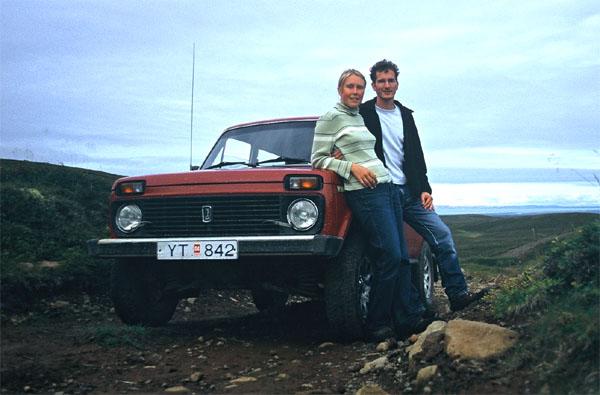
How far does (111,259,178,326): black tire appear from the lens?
225 inches

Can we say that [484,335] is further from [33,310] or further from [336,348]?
[33,310]

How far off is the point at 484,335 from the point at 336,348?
153cm

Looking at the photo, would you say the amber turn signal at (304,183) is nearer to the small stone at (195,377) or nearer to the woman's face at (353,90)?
the woman's face at (353,90)

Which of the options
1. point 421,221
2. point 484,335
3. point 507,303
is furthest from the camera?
point 421,221

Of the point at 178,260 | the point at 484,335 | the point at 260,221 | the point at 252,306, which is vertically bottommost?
the point at 252,306

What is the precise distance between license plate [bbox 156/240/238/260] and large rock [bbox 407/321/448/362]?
1.54 metres

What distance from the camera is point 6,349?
5023 mm

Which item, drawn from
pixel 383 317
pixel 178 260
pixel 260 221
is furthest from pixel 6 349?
pixel 383 317

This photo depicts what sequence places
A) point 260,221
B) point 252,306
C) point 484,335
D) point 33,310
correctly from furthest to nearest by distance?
point 252,306
point 33,310
point 260,221
point 484,335

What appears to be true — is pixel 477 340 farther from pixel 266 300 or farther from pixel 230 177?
pixel 266 300

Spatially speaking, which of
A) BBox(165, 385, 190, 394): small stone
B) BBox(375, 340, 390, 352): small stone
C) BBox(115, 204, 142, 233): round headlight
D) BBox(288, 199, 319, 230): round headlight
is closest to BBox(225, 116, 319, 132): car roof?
BBox(288, 199, 319, 230): round headlight

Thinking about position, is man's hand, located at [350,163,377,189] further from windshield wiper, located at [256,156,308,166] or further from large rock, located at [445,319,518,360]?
large rock, located at [445,319,518,360]

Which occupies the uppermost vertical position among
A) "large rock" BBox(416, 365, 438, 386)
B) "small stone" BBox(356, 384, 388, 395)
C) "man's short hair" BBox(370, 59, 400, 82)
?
"man's short hair" BBox(370, 59, 400, 82)

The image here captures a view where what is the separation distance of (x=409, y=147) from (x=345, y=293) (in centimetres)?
146
